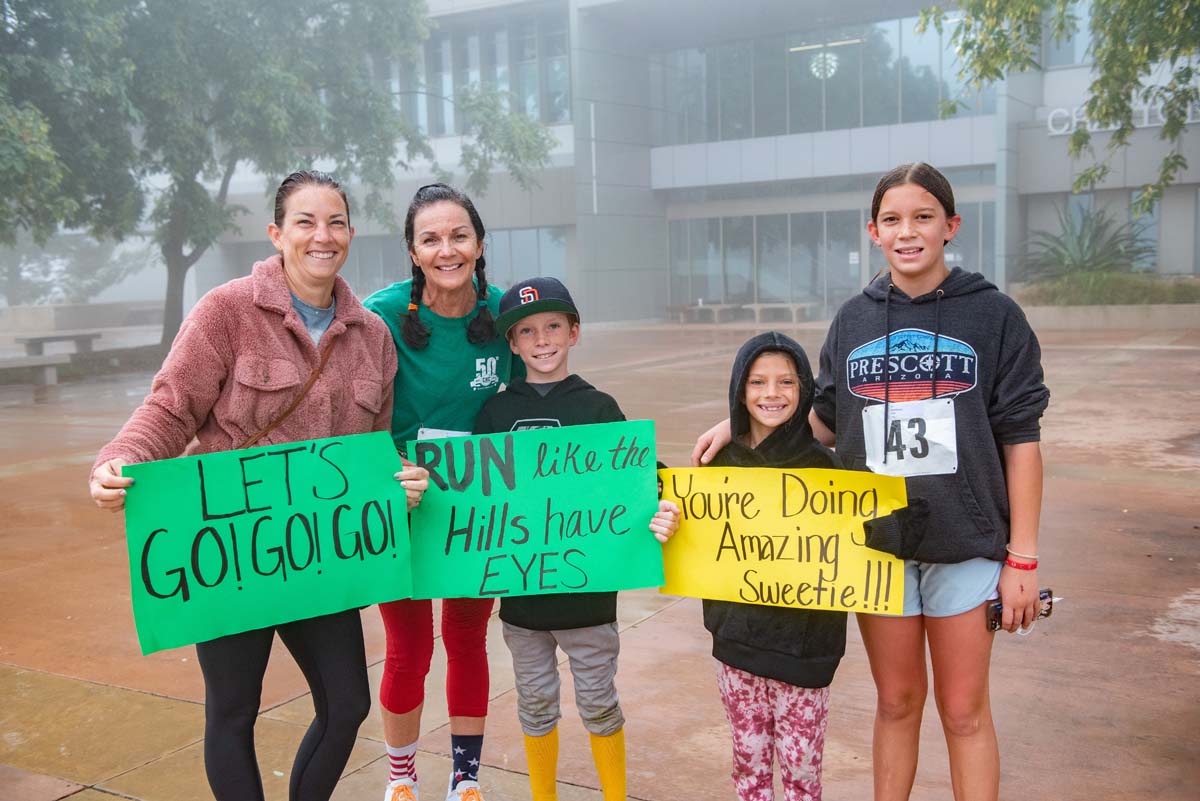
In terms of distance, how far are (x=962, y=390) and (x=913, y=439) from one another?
0.17 meters

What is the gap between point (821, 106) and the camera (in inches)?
1287

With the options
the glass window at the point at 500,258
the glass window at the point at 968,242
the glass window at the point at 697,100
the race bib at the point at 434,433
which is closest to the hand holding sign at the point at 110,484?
the race bib at the point at 434,433

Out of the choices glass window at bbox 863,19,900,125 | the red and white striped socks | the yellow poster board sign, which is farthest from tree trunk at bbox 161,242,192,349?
the yellow poster board sign

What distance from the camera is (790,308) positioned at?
31000mm

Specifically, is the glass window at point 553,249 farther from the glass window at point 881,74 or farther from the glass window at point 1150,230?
the glass window at point 1150,230

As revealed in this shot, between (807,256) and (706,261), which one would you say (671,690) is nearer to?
(807,256)

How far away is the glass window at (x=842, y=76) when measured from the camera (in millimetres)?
32062

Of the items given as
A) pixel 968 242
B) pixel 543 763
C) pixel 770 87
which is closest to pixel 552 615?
pixel 543 763

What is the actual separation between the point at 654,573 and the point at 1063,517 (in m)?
4.87

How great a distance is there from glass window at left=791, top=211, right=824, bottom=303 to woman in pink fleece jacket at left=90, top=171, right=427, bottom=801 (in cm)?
3105

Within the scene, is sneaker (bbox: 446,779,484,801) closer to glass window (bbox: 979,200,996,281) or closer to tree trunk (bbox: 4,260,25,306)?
glass window (bbox: 979,200,996,281)

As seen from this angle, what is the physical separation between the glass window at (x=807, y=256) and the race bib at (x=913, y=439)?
30989mm

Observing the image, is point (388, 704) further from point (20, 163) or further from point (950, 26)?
point (950, 26)

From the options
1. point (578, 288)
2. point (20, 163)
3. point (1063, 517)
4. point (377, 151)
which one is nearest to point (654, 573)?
point (1063, 517)
